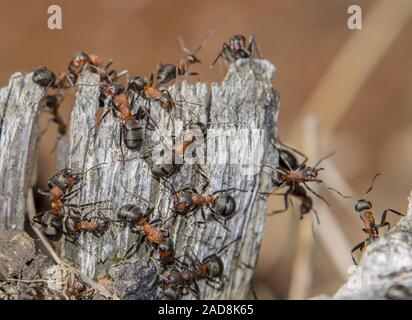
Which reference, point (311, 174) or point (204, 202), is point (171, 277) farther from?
point (311, 174)

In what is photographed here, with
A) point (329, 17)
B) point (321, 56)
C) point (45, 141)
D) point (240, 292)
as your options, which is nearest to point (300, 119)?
point (321, 56)

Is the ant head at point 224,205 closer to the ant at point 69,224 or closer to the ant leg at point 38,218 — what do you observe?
the ant at point 69,224

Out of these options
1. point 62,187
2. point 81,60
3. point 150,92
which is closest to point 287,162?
point 150,92

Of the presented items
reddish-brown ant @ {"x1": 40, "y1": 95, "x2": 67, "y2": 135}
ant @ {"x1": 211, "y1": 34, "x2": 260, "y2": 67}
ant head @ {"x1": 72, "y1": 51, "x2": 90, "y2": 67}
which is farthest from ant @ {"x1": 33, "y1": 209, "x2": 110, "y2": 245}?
ant @ {"x1": 211, "y1": 34, "x2": 260, "y2": 67}

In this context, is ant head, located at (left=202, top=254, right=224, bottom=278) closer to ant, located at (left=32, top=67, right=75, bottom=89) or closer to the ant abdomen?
the ant abdomen

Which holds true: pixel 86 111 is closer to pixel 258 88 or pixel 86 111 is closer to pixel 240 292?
pixel 258 88

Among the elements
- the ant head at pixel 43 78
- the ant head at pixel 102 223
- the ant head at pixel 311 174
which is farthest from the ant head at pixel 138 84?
the ant head at pixel 311 174
